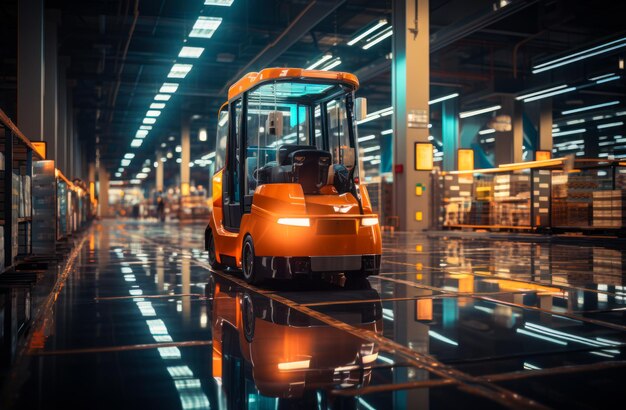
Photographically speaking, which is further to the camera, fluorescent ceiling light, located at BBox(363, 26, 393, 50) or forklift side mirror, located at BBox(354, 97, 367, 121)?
fluorescent ceiling light, located at BBox(363, 26, 393, 50)

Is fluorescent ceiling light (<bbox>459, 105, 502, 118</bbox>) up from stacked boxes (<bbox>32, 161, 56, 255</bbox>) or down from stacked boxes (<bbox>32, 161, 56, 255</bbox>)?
up

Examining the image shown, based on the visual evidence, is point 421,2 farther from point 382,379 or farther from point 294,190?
point 382,379

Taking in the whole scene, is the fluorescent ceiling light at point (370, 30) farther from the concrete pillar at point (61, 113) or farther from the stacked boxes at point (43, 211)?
the stacked boxes at point (43, 211)

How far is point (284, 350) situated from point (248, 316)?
1.49m

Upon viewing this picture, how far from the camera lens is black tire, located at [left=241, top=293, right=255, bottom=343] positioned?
4686 millimetres

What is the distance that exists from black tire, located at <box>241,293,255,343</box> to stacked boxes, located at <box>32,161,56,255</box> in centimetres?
589

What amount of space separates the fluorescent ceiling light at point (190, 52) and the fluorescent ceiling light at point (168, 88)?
5.86m

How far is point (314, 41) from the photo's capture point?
2627cm

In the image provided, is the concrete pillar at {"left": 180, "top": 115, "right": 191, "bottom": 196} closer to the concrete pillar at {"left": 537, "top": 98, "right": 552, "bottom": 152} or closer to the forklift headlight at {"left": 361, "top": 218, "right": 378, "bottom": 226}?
the concrete pillar at {"left": 537, "top": 98, "right": 552, "bottom": 152}

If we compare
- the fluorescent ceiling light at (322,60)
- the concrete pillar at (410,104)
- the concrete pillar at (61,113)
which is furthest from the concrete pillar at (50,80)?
the concrete pillar at (410,104)

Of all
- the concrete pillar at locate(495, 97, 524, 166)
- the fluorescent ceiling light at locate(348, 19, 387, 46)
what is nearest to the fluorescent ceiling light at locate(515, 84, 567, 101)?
the concrete pillar at locate(495, 97, 524, 166)

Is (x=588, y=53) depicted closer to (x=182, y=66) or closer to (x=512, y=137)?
(x=512, y=137)

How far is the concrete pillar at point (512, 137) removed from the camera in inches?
1331

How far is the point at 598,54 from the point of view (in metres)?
22.4
